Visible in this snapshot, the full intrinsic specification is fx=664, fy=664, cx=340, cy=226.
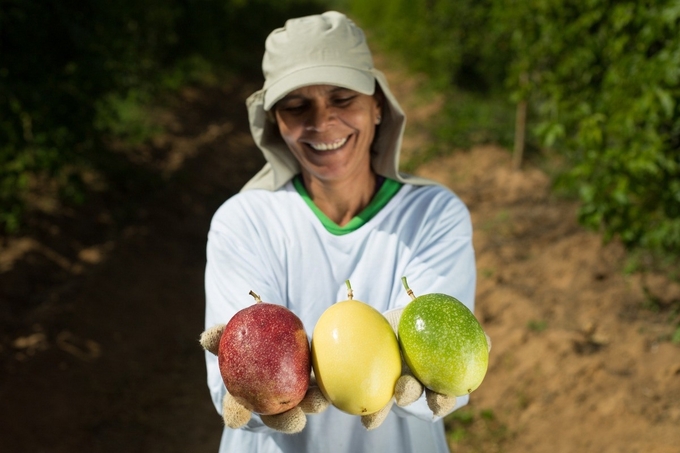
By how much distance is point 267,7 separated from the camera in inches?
826

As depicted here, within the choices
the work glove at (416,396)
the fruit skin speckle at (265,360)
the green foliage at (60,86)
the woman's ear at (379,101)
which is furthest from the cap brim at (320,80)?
the green foliage at (60,86)

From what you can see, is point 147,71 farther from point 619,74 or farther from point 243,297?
A: point 243,297

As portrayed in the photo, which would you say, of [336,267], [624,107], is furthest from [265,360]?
[624,107]

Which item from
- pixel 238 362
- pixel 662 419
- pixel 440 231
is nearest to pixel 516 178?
pixel 662 419

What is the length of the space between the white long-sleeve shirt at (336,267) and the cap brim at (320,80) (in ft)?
1.28

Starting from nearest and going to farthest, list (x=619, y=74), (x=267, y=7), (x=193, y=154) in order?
(x=619, y=74)
(x=193, y=154)
(x=267, y=7)

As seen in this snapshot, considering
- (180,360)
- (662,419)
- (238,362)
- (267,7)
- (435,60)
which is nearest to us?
(238,362)

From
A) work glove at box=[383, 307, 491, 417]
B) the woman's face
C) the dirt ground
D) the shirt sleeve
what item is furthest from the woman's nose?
the dirt ground

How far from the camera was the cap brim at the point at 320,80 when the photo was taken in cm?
199

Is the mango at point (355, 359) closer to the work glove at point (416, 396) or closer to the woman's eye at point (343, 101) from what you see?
the work glove at point (416, 396)

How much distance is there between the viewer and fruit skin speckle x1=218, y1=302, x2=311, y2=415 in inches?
65.7

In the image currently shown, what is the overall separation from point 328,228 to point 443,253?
0.39m

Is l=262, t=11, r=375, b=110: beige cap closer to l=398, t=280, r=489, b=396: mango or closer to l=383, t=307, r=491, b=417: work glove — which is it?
l=398, t=280, r=489, b=396: mango

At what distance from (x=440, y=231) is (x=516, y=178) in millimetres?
5903
